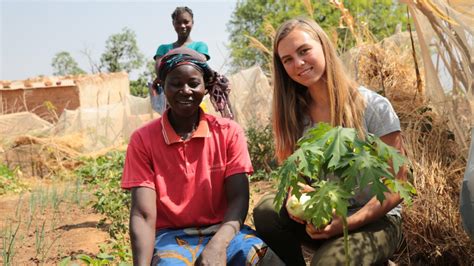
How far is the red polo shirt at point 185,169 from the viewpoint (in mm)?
2652

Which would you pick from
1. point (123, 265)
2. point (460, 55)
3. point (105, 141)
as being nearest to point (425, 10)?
point (460, 55)

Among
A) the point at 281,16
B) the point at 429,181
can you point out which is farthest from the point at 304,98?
the point at 281,16

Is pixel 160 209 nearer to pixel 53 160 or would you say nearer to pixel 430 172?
pixel 430 172

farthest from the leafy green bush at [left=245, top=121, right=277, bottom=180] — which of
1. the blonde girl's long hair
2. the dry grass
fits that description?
the blonde girl's long hair

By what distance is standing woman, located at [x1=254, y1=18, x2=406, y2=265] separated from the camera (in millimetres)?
2502

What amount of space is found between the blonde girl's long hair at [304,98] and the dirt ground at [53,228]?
1.72m

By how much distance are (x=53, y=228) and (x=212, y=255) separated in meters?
2.64

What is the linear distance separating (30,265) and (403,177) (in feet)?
7.85

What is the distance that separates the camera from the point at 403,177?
255 centimetres

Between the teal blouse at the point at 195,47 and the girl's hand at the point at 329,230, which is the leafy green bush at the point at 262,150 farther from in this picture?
the girl's hand at the point at 329,230

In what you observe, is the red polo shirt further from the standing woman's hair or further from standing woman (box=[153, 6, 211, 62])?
the standing woman's hair

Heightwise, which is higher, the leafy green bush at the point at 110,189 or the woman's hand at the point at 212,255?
the woman's hand at the point at 212,255

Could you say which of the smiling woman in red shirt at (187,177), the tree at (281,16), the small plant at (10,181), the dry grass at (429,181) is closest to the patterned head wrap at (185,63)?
the smiling woman in red shirt at (187,177)

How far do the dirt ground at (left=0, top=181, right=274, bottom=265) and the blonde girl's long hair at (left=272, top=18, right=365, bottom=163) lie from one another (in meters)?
1.72
